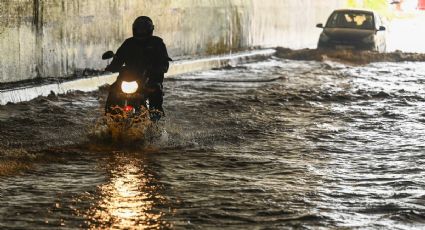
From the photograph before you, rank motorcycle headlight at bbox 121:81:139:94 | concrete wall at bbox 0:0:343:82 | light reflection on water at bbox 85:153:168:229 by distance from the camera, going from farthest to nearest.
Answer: concrete wall at bbox 0:0:343:82, motorcycle headlight at bbox 121:81:139:94, light reflection on water at bbox 85:153:168:229

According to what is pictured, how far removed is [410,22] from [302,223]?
55052mm

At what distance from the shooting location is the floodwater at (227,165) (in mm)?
6440

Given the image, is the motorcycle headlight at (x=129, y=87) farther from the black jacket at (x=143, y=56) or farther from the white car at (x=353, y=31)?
the white car at (x=353, y=31)

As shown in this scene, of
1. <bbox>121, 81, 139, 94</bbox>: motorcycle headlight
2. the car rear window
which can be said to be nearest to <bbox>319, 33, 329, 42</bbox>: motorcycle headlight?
the car rear window

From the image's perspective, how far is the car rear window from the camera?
2722 centimetres

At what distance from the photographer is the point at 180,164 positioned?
28.5ft

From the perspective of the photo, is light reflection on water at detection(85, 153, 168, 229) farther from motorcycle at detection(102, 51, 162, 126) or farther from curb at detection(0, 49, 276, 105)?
curb at detection(0, 49, 276, 105)

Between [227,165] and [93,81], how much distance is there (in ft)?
26.5

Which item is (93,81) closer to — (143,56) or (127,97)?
(143,56)

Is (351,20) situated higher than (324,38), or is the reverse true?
(351,20)

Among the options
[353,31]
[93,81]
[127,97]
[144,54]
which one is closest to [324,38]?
[353,31]

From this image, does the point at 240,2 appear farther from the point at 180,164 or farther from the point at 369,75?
the point at 180,164

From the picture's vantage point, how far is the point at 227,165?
8.67 m

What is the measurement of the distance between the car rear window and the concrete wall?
90.9 inches
